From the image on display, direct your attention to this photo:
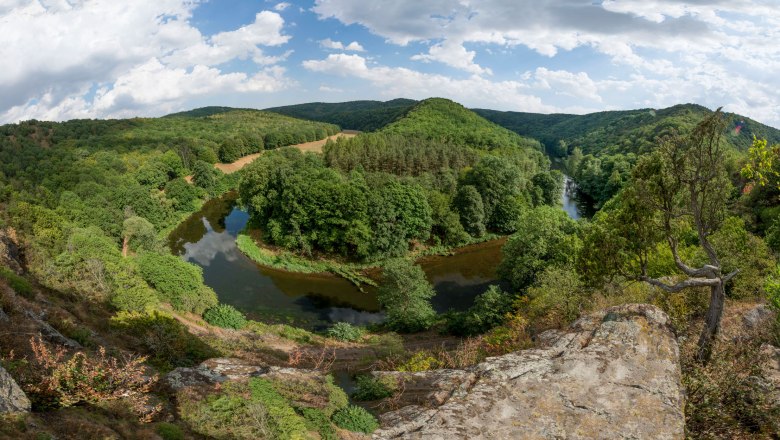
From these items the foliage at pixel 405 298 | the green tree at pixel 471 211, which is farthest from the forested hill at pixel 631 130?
the foliage at pixel 405 298

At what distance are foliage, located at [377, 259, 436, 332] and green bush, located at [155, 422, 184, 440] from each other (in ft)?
66.8

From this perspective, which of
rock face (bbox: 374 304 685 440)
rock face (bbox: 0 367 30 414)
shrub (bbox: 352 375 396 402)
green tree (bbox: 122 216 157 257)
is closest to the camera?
rock face (bbox: 0 367 30 414)

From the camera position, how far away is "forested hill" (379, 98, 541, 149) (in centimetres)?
9450

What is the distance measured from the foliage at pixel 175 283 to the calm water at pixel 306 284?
5.66 meters

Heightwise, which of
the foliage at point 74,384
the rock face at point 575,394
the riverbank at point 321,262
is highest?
the foliage at point 74,384

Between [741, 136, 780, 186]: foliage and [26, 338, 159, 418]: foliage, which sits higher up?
[741, 136, 780, 186]: foliage

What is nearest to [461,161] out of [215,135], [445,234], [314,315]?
[445,234]

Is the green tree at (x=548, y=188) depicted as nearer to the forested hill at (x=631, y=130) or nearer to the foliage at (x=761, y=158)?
the forested hill at (x=631, y=130)

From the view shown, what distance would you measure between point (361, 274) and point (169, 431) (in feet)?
107

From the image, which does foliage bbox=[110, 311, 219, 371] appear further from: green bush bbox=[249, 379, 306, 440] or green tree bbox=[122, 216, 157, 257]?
green tree bbox=[122, 216, 157, 257]

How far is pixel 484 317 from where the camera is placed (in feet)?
82.4

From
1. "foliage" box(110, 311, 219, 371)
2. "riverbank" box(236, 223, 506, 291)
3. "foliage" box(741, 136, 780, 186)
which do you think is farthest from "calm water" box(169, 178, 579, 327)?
"foliage" box(741, 136, 780, 186)

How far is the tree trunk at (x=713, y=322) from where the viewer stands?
395 inches

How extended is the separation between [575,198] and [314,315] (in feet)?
231
